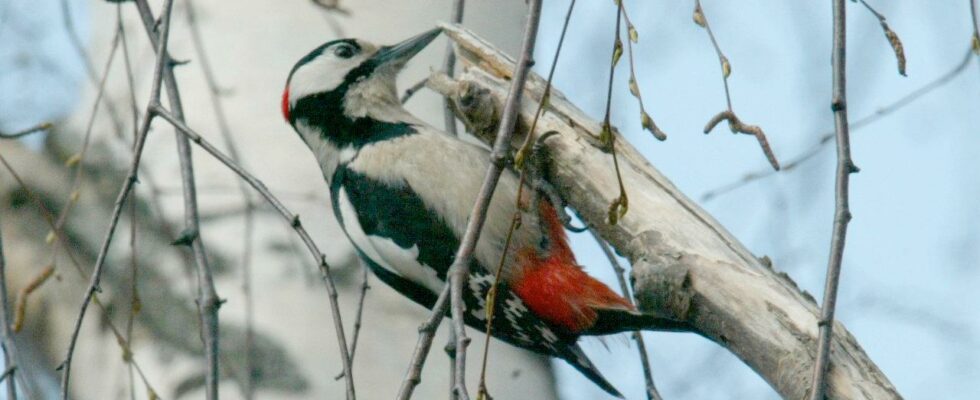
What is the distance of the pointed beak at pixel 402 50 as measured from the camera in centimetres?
308

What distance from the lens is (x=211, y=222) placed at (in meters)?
3.06

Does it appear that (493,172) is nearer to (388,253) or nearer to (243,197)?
(388,253)

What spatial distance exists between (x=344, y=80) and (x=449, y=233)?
50 cm

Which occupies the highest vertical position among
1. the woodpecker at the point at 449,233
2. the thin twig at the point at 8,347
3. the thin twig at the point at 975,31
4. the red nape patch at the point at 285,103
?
the thin twig at the point at 975,31

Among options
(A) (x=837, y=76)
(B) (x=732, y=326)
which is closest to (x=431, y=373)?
(B) (x=732, y=326)

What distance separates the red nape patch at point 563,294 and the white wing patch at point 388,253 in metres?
0.19

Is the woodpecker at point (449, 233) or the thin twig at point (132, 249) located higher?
the woodpecker at point (449, 233)

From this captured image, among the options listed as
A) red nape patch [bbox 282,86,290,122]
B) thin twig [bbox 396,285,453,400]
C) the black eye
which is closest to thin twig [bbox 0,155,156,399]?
red nape patch [bbox 282,86,290,122]

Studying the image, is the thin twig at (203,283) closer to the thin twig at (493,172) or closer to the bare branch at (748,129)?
the thin twig at (493,172)

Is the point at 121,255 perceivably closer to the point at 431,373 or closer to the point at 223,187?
the point at 223,187

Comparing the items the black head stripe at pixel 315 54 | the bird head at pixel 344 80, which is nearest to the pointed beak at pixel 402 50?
the bird head at pixel 344 80

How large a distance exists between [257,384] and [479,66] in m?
0.85

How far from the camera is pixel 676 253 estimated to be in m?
2.40

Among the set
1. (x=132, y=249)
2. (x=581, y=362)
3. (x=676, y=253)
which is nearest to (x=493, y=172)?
(x=676, y=253)
